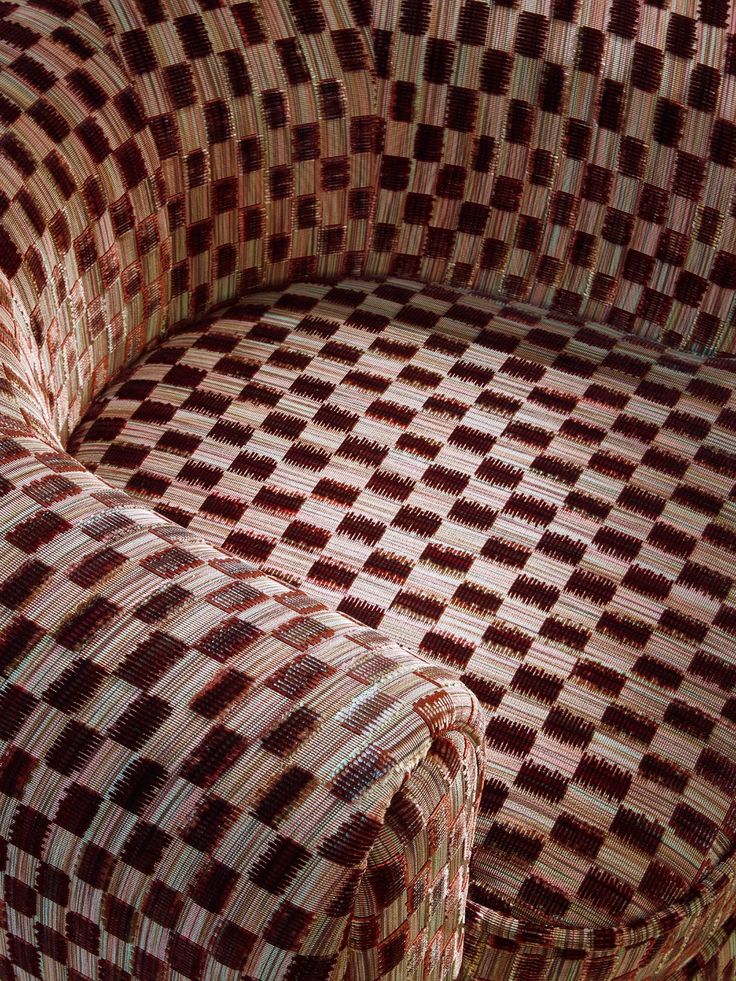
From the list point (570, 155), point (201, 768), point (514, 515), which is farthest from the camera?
point (570, 155)

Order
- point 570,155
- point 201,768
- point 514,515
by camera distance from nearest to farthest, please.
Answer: point 201,768
point 514,515
point 570,155

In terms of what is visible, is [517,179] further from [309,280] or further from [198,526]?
[198,526]

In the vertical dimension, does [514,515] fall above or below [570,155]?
below

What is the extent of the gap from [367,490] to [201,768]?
1.28 feet

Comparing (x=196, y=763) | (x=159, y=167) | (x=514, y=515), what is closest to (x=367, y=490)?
(x=514, y=515)

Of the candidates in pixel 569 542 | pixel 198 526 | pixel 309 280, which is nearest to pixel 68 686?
pixel 198 526

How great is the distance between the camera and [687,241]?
948mm

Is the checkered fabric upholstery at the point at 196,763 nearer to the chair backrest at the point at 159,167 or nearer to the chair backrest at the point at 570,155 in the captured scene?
the chair backrest at the point at 159,167

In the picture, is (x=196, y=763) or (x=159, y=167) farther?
(x=159, y=167)

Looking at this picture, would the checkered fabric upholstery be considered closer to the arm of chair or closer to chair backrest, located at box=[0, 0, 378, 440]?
the arm of chair

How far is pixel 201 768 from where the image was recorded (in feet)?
1.51

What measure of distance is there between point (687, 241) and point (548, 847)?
1.68ft

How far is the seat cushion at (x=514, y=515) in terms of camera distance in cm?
69

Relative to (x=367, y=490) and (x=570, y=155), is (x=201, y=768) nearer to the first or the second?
(x=367, y=490)
